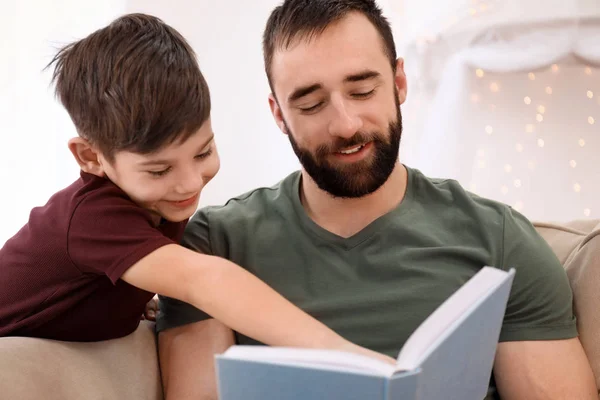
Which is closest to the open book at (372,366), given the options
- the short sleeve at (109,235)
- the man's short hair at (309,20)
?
the short sleeve at (109,235)

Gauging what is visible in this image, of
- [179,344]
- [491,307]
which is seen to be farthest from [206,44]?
[491,307]

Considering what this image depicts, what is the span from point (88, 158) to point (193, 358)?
1.34ft

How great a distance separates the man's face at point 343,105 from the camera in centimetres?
141

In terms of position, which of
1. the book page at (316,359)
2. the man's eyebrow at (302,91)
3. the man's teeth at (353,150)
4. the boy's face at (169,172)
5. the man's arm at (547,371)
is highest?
the man's eyebrow at (302,91)

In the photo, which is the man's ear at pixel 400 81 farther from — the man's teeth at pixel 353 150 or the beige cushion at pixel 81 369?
the beige cushion at pixel 81 369

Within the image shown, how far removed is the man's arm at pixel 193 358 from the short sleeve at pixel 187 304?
0.5 inches

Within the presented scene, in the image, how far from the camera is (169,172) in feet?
4.00

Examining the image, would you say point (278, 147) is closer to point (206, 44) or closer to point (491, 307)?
point (206, 44)

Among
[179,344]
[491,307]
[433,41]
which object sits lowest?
[179,344]

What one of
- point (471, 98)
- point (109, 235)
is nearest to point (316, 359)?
point (109, 235)

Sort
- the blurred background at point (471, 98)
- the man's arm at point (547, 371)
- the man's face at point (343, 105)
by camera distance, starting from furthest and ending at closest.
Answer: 1. the blurred background at point (471, 98)
2. the man's face at point (343, 105)
3. the man's arm at point (547, 371)

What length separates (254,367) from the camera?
2.77ft

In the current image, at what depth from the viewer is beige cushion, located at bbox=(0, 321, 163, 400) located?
117 centimetres

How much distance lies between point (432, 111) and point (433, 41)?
0.65 ft
